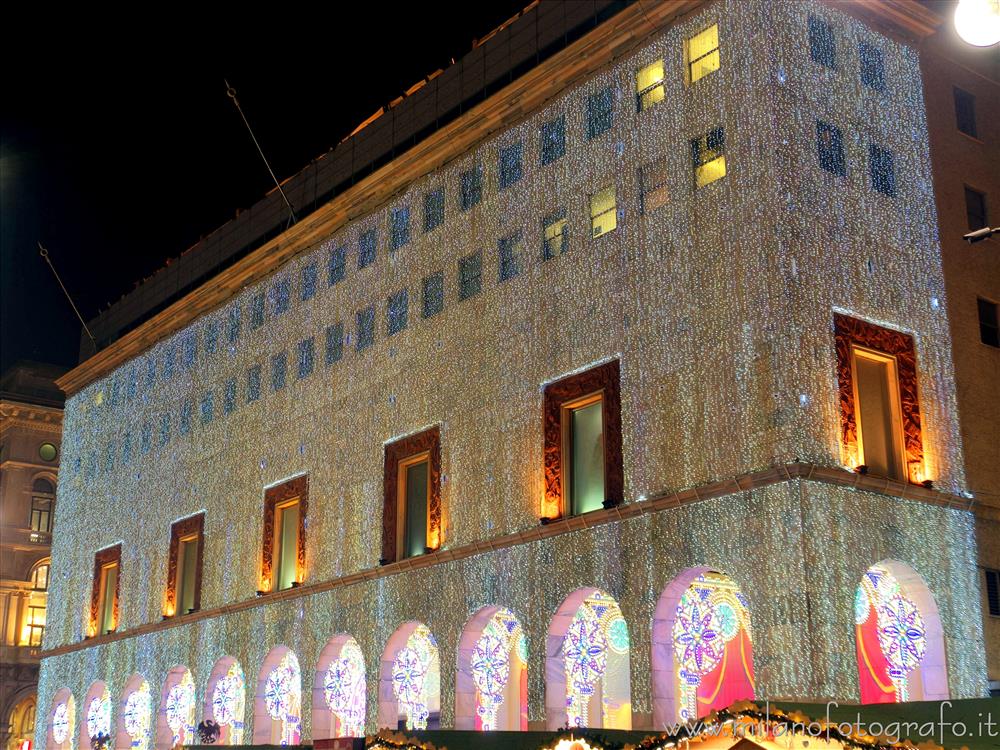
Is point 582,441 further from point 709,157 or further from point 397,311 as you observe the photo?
point 397,311

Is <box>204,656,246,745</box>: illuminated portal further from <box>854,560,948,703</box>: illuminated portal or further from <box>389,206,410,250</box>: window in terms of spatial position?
<box>854,560,948,703</box>: illuminated portal

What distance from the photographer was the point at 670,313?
24.8m

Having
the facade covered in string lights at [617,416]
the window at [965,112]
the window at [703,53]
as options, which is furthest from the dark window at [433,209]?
the window at [965,112]

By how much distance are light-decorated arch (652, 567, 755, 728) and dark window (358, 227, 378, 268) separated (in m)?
13.4

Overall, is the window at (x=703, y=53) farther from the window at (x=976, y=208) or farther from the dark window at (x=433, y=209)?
the dark window at (x=433, y=209)

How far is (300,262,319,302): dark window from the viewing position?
121 feet

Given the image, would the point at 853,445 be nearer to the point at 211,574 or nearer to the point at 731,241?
the point at 731,241

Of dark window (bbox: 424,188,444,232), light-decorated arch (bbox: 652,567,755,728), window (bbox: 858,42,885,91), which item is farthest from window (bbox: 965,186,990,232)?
dark window (bbox: 424,188,444,232)

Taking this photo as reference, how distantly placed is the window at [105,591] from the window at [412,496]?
16749 millimetres

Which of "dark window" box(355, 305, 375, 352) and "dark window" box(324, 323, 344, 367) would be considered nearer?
"dark window" box(355, 305, 375, 352)

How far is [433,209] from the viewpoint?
107ft

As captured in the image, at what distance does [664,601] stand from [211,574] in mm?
19164

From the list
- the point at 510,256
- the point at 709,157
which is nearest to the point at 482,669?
the point at 510,256

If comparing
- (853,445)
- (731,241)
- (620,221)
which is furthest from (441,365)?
(853,445)
